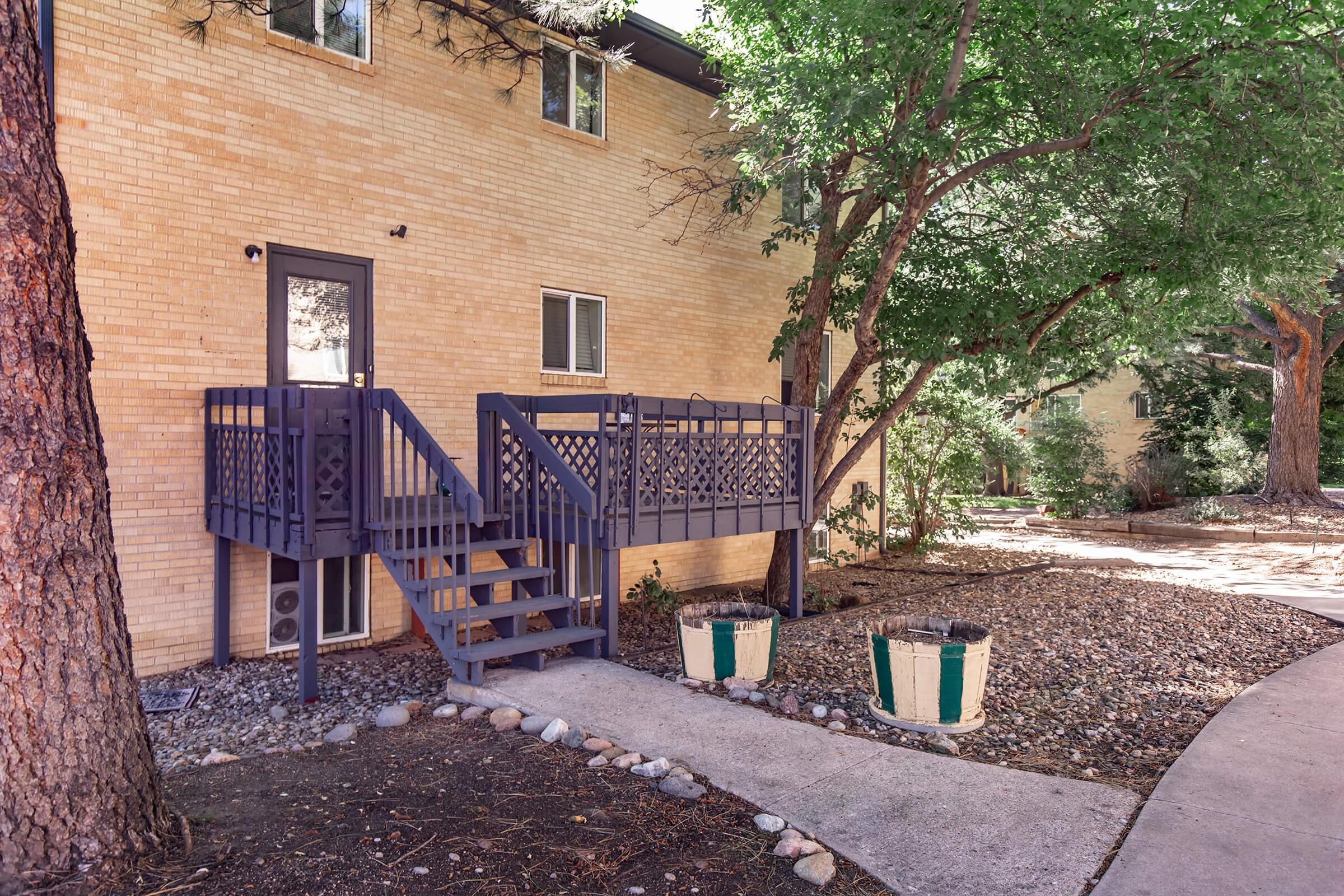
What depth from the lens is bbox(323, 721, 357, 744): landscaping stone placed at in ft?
16.9

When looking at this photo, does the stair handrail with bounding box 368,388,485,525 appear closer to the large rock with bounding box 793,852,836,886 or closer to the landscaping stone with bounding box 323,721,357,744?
the landscaping stone with bounding box 323,721,357,744

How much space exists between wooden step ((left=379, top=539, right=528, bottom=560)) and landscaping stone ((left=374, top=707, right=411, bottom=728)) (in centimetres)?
101

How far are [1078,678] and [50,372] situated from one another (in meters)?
6.76

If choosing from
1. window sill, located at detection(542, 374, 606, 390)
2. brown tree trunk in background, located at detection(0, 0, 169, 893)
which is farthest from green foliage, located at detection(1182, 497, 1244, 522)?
brown tree trunk in background, located at detection(0, 0, 169, 893)

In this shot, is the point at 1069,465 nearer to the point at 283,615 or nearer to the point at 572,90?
the point at 572,90

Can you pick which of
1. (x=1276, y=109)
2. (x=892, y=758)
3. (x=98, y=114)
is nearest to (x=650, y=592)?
(x=892, y=758)

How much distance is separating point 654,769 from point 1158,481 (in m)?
18.8

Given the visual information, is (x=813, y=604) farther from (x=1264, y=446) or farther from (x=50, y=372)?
(x=1264, y=446)

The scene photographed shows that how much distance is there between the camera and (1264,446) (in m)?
21.9

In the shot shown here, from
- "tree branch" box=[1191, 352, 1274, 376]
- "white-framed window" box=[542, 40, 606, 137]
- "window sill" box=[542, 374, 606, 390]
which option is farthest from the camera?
"tree branch" box=[1191, 352, 1274, 376]

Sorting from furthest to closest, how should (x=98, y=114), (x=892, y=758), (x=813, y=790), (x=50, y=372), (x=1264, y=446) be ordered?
(x=1264, y=446)
(x=98, y=114)
(x=892, y=758)
(x=813, y=790)
(x=50, y=372)

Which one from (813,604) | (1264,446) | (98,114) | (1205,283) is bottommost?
(813,604)

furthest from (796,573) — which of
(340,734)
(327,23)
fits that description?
(327,23)

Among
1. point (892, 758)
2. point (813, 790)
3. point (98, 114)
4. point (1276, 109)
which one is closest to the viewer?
point (813, 790)
